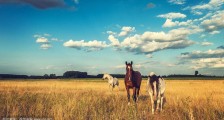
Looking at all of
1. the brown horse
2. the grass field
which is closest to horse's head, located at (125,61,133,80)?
the brown horse

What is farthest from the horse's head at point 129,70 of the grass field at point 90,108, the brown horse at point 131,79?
the grass field at point 90,108

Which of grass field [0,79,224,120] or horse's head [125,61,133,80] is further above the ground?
horse's head [125,61,133,80]

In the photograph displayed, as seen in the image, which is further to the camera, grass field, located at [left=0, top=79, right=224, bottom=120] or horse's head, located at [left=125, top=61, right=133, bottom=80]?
horse's head, located at [left=125, top=61, right=133, bottom=80]

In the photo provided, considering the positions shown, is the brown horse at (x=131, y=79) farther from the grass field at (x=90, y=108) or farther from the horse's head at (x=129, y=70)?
the grass field at (x=90, y=108)

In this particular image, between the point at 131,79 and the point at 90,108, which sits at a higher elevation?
the point at 131,79

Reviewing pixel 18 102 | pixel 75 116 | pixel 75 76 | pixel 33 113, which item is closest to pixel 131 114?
pixel 75 116

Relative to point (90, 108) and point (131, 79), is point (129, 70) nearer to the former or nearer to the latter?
point (131, 79)

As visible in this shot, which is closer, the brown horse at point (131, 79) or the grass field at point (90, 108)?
the grass field at point (90, 108)

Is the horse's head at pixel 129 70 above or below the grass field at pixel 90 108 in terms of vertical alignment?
above

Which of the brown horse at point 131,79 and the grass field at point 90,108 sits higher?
the brown horse at point 131,79

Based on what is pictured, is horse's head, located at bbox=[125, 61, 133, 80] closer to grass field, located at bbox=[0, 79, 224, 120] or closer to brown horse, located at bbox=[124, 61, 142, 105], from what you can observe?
brown horse, located at bbox=[124, 61, 142, 105]

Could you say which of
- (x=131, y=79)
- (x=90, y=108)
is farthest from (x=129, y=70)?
(x=90, y=108)

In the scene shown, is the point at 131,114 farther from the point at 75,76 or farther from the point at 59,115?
the point at 75,76

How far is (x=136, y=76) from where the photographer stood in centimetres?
1712
